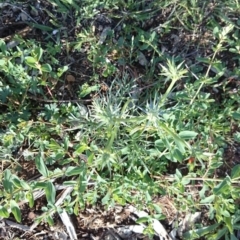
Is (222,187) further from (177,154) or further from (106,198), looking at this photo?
(106,198)

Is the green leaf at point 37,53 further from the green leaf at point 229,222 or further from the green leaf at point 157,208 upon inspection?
the green leaf at point 229,222

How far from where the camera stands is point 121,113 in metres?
1.89

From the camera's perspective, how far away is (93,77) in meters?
2.42

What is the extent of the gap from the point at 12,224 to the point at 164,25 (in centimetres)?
128

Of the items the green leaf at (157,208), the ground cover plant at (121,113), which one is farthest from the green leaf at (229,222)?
the green leaf at (157,208)

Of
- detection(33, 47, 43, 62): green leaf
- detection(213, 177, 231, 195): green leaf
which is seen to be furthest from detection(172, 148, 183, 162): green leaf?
detection(33, 47, 43, 62): green leaf

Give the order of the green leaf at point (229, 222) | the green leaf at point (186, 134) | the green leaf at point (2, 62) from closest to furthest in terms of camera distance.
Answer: the green leaf at point (186, 134)
the green leaf at point (229, 222)
the green leaf at point (2, 62)

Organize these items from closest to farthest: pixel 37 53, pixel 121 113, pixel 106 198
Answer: pixel 121 113 → pixel 106 198 → pixel 37 53

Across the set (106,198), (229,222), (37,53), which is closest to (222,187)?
(229,222)

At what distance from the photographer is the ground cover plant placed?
2.01 m

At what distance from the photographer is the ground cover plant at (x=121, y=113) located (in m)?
2.01

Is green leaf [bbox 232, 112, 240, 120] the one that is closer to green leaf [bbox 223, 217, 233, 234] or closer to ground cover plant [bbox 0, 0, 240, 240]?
ground cover plant [bbox 0, 0, 240, 240]

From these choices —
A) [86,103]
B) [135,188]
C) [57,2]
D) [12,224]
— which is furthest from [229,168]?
[57,2]

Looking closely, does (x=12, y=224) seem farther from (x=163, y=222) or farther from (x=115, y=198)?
(x=163, y=222)
